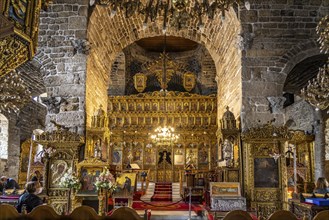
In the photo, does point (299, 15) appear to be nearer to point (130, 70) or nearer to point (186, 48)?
point (186, 48)

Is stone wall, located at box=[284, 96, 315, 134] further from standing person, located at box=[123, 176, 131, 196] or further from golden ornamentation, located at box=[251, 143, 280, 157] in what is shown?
standing person, located at box=[123, 176, 131, 196]

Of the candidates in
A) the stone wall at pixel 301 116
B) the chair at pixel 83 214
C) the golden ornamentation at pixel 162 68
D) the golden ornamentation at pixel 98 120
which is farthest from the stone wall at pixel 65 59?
the stone wall at pixel 301 116

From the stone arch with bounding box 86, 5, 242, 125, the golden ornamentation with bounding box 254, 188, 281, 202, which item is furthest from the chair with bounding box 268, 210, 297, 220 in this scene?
the stone arch with bounding box 86, 5, 242, 125

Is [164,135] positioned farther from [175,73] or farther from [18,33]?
[18,33]

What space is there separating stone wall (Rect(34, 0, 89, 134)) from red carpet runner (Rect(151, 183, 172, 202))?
5.06 meters

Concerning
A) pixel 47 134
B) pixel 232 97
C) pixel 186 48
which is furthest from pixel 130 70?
pixel 47 134

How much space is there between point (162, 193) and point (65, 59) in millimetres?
7687

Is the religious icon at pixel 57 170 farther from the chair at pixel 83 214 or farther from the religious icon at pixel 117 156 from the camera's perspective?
the religious icon at pixel 117 156

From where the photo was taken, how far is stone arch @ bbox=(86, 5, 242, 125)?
12414 millimetres

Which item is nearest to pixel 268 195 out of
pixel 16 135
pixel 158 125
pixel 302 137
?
pixel 302 137

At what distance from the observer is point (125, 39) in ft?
51.3

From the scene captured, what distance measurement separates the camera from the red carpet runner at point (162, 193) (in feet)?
48.2

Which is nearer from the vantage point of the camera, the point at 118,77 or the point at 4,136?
the point at 4,136

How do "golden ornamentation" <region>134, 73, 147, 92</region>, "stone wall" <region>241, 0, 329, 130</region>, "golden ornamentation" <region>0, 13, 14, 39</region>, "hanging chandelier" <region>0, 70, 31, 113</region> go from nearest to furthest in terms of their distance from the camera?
"golden ornamentation" <region>0, 13, 14, 39</region>
"hanging chandelier" <region>0, 70, 31, 113</region>
"stone wall" <region>241, 0, 329, 130</region>
"golden ornamentation" <region>134, 73, 147, 92</region>
